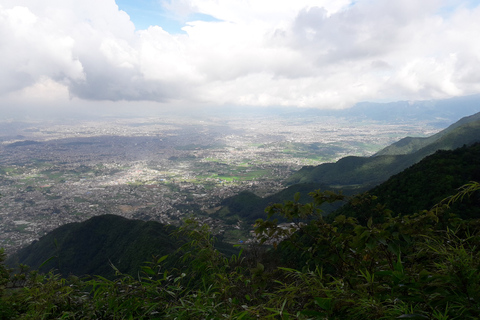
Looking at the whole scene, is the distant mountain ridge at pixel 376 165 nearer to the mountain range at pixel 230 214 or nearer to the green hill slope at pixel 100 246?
the mountain range at pixel 230 214

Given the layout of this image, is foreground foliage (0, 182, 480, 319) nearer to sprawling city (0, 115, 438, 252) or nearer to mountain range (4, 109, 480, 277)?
mountain range (4, 109, 480, 277)

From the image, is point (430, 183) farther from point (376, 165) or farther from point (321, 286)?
point (376, 165)

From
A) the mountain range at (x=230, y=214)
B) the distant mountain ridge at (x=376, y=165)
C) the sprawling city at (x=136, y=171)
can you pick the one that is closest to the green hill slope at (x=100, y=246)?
the mountain range at (x=230, y=214)

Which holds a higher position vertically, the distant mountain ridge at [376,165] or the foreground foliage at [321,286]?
the foreground foliage at [321,286]

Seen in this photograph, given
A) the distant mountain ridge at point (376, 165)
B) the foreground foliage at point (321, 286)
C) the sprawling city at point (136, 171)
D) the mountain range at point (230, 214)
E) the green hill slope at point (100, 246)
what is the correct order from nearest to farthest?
the foreground foliage at point (321, 286) < the mountain range at point (230, 214) < the green hill slope at point (100, 246) < the sprawling city at point (136, 171) < the distant mountain ridge at point (376, 165)

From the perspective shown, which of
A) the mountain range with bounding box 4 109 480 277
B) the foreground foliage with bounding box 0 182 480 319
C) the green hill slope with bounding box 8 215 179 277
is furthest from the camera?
the green hill slope with bounding box 8 215 179 277

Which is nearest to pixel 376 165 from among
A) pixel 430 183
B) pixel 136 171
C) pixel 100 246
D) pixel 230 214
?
pixel 230 214

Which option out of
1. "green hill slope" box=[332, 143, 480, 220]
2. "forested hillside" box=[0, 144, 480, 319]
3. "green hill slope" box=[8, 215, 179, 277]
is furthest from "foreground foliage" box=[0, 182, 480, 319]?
"green hill slope" box=[8, 215, 179, 277]
